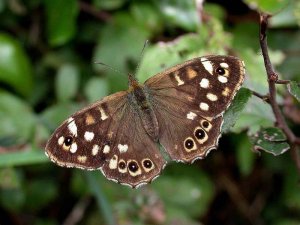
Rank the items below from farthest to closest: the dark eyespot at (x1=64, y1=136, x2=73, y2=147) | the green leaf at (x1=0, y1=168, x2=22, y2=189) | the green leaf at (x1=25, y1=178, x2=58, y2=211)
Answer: the green leaf at (x1=25, y1=178, x2=58, y2=211) < the green leaf at (x1=0, y1=168, x2=22, y2=189) < the dark eyespot at (x1=64, y1=136, x2=73, y2=147)

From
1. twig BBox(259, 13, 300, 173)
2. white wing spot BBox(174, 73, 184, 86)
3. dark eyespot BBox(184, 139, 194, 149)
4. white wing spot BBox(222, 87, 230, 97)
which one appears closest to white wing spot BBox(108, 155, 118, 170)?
dark eyespot BBox(184, 139, 194, 149)

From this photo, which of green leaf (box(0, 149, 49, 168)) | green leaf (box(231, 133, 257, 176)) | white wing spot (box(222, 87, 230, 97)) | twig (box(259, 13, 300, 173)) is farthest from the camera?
green leaf (box(231, 133, 257, 176))

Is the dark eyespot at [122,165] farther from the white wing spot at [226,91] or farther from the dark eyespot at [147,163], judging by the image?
the white wing spot at [226,91]

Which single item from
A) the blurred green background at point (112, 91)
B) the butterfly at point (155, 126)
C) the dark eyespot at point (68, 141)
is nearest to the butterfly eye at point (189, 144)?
the butterfly at point (155, 126)

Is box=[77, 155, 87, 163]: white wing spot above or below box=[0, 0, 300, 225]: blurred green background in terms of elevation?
above

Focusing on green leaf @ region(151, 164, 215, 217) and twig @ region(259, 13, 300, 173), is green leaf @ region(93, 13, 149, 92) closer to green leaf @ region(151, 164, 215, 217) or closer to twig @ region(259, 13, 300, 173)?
green leaf @ region(151, 164, 215, 217)

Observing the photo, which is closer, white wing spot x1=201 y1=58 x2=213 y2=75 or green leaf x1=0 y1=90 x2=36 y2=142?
white wing spot x1=201 y1=58 x2=213 y2=75

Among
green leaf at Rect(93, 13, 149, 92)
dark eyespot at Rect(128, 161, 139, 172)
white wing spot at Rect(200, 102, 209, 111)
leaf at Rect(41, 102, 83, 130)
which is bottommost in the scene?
leaf at Rect(41, 102, 83, 130)
